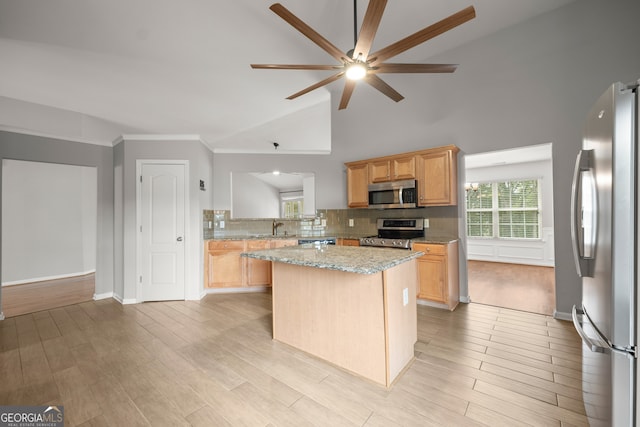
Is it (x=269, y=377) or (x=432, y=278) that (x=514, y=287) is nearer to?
(x=432, y=278)

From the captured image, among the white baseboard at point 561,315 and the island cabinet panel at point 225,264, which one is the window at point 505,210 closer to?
the white baseboard at point 561,315

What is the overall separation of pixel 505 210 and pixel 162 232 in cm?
771

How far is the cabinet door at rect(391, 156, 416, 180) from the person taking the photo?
12.7 feet

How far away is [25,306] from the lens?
393 centimetres

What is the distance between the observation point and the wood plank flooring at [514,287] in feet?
11.7

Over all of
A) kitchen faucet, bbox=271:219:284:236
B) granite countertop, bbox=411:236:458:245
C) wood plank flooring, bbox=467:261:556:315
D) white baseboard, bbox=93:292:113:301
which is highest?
kitchen faucet, bbox=271:219:284:236

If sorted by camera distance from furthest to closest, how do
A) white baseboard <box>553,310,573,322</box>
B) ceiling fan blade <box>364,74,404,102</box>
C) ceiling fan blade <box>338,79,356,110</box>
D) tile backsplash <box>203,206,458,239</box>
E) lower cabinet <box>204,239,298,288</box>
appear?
tile backsplash <box>203,206,458,239</box> → lower cabinet <box>204,239,298,288</box> → white baseboard <box>553,310,573,322</box> → ceiling fan blade <box>338,79,356,110</box> → ceiling fan blade <box>364,74,404,102</box>

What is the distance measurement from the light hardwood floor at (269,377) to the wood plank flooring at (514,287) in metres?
0.50

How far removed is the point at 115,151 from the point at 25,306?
265 cm

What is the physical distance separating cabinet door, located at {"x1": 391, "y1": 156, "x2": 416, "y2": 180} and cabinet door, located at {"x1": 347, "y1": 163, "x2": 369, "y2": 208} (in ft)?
1.66

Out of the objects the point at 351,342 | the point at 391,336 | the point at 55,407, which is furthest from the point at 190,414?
the point at 391,336

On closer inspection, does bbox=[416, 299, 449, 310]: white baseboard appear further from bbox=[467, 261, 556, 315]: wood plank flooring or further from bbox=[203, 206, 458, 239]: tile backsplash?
bbox=[203, 206, 458, 239]: tile backsplash

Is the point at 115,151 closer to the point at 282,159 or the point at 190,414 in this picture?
the point at 282,159
